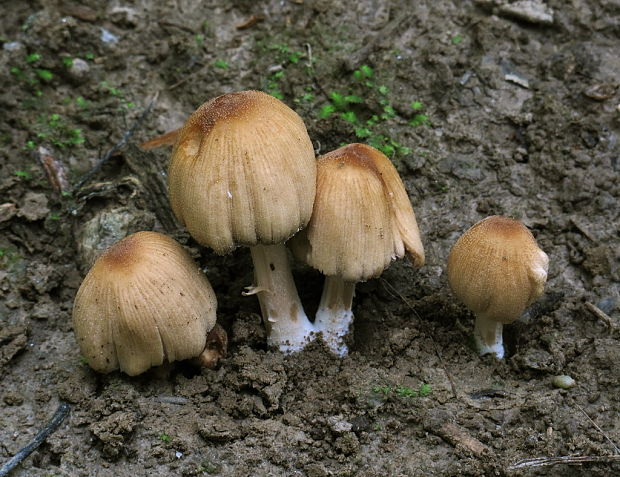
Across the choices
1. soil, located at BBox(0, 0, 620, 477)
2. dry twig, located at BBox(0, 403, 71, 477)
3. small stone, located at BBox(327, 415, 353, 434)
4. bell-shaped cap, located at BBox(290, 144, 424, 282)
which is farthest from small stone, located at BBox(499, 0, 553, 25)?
dry twig, located at BBox(0, 403, 71, 477)

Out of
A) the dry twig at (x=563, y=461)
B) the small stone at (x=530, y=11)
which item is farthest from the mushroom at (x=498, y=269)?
the small stone at (x=530, y=11)

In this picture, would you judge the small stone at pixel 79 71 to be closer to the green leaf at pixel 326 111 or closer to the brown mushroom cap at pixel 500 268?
the green leaf at pixel 326 111

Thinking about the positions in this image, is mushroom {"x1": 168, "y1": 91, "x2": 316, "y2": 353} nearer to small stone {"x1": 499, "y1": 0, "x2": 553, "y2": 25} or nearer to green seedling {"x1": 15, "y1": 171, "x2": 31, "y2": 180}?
green seedling {"x1": 15, "y1": 171, "x2": 31, "y2": 180}

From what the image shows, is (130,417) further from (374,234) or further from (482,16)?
(482,16)

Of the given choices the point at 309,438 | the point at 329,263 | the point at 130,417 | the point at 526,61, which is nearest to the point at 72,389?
the point at 130,417

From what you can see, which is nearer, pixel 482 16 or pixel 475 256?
pixel 475 256

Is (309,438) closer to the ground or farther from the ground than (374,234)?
closer to the ground
